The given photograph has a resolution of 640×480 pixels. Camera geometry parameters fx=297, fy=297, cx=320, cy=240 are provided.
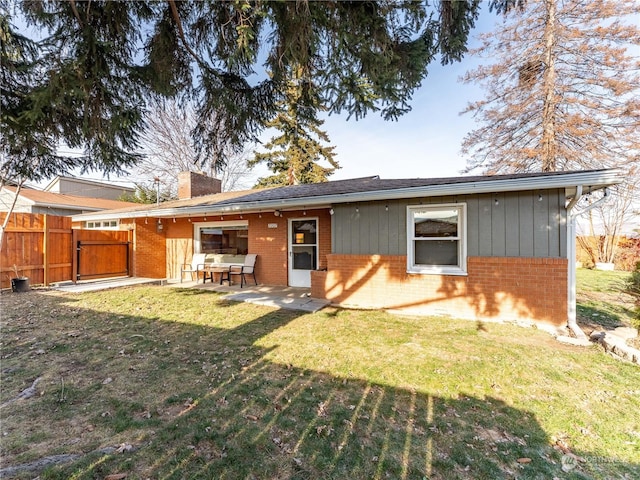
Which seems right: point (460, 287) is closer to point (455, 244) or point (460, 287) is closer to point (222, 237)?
point (455, 244)

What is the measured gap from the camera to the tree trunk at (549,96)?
13.2 metres

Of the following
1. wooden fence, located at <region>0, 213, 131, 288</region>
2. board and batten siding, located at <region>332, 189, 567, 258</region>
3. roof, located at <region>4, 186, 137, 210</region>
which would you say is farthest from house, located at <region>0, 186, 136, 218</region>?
board and batten siding, located at <region>332, 189, 567, 258</region>

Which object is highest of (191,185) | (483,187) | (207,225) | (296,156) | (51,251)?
(296,156)

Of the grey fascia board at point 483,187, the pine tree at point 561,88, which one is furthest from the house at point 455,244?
the pine tree at point 561,88

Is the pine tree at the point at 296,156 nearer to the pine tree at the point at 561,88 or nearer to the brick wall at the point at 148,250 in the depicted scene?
the pine tree at the point at 561,88

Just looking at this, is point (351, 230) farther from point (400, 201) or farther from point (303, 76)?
point (303, 76)

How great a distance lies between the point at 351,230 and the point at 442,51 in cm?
442

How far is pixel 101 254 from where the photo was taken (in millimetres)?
11828

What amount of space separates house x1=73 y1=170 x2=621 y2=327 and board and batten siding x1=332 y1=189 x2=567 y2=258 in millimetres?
17

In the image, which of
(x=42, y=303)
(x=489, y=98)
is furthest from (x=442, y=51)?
(x=489, y=98)

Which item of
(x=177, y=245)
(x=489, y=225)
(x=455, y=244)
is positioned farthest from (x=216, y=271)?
(x=489, y=225)

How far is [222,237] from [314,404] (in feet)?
31.4

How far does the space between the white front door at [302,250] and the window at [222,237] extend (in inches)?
80.1

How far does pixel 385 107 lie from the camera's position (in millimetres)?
4168
